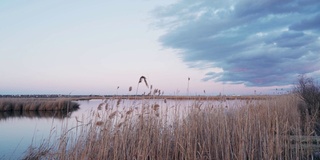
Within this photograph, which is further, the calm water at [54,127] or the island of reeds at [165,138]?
the calm water at [54,127]

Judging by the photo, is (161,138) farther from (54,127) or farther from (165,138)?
(54,127)

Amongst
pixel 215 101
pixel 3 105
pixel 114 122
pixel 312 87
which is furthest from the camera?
pixel 3 105

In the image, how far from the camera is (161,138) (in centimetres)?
551

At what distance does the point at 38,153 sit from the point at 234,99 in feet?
18.8

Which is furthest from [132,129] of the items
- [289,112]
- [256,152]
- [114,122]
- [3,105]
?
[3,105]

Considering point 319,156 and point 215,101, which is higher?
point 215,101

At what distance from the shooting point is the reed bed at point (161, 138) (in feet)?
15.7

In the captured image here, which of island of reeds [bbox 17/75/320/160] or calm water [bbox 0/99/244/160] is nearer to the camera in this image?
island of reeds [bbox 17/75/320/160]

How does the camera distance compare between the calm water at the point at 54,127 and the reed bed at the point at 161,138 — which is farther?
the calm water at the point at 54,127

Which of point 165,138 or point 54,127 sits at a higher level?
point 54,127

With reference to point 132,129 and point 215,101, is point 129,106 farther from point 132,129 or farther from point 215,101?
point 215,101

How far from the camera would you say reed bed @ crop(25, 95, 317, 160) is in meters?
4.78

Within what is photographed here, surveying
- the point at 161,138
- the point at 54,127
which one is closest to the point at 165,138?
the point at 161,138

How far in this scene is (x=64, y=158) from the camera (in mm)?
4969
